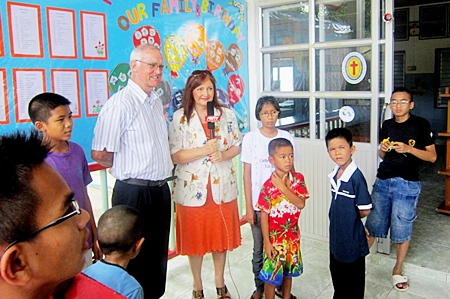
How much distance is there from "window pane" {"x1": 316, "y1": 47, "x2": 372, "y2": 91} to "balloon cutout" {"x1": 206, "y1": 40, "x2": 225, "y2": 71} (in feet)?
2.61

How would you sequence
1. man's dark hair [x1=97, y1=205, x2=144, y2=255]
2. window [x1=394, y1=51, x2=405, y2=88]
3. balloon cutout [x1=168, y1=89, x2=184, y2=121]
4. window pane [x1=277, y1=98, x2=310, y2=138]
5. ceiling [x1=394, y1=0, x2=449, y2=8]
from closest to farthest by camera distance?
man's dark hair [x1=97, y1=205, x2=144, y2=255] → balloon cutout [x1=168, y1=89, x2=184, y2=121] → window pane [x1=277, y1=98, x2=310, y2=138] → ceiling [x1=394, y1=0, x2=449, y2=8] → window [x1=394, y1=51, x2=405, y2=88]

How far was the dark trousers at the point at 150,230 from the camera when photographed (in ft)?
7.00

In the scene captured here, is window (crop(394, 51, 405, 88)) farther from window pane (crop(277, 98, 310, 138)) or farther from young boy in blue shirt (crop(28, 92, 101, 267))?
young boy in blue shirt (crop(28, 92, 101, 267))

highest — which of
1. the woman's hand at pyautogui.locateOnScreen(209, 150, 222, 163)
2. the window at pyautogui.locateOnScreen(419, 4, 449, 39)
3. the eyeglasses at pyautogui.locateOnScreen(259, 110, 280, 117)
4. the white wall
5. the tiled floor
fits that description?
the window at pyautogui.locateOnScreen(419, 4, 449, 39)

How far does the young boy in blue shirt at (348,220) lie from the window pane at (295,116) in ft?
3.97

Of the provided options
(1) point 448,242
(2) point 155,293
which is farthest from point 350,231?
(1) point 448,242

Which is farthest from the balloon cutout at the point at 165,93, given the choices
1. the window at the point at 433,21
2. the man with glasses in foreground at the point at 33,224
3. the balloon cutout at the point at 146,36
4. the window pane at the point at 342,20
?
the window at the point at 433,21

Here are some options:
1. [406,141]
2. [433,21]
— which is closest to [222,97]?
[406,141]

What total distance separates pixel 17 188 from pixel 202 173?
1.80 m

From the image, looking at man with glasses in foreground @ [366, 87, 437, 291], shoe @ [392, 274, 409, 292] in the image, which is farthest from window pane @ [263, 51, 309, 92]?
shoe @ [392, 274, 409, 292]

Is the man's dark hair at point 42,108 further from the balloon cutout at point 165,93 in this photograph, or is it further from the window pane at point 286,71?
the window pane at point 286,71

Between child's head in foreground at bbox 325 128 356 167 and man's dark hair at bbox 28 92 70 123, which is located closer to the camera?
man's dark hair at bbox 28 92 70 123

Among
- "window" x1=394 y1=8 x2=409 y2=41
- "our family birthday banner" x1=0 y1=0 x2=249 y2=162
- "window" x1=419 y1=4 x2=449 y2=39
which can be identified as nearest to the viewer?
"our family birthday banner" x1=0 y1=0 x2=249 y2=162

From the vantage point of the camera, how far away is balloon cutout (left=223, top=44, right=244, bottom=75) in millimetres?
3438
